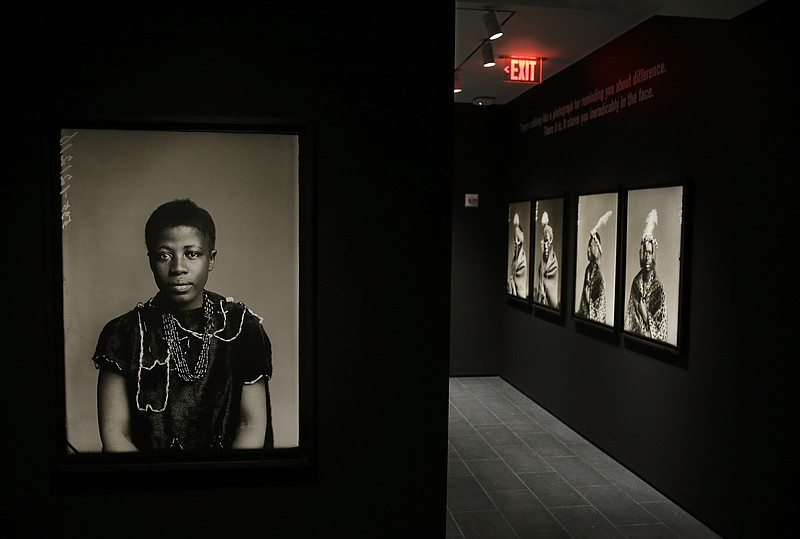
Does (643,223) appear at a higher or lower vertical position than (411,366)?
higher

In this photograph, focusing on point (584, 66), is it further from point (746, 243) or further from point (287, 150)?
point (287, 150)

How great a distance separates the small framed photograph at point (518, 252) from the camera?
7.88m

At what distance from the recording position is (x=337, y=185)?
2273 mm

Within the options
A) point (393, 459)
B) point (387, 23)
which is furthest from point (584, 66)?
point (393, 459)

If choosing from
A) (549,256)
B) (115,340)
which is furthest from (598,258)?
→ (115,340)

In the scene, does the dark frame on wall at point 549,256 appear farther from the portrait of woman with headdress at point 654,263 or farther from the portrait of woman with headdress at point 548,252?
the portrait of woman with headdress at point 654,263

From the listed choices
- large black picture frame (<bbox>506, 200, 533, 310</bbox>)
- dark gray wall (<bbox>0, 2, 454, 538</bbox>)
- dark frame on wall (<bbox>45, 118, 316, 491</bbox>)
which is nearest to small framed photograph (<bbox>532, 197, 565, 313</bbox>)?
large black picture frame (<bbox>506, 200, 533, 310</bbox>)

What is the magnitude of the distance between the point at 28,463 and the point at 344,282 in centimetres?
122

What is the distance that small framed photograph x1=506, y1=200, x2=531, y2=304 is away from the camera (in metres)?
7.88

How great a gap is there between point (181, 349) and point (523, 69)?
4.99 metres

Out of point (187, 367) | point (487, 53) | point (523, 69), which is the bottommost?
point (187, 367)

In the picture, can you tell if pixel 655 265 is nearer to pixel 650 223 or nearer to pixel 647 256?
pixel 647 256

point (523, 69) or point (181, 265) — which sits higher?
point (523, 69)

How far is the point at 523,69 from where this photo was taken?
6305 millimetres
